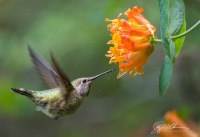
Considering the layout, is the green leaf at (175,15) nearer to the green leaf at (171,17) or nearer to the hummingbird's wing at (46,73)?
the green leaf at (171,17)

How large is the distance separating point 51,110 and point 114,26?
2.86 ft

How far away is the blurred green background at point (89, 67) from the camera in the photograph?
507 cm

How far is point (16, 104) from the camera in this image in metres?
6.01

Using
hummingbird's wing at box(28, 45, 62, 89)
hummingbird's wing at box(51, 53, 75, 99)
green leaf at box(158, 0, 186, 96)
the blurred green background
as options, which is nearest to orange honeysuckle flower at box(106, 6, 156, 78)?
green leaf at box(158, 0, 186, 96)

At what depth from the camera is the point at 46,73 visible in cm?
349

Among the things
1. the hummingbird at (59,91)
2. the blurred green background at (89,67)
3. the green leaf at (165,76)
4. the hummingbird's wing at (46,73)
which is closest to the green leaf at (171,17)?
the green leaf at (165,76)

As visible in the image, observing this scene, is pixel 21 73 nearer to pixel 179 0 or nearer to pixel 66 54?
pixel 66 54

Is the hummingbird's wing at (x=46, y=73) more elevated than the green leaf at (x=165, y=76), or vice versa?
the hummingbird's wing at (x=46, y=73)

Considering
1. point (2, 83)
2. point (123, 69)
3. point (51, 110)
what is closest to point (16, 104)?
point (2, 83)

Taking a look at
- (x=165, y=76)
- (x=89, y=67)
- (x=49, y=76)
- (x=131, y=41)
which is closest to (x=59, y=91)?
(x=49, y=76)

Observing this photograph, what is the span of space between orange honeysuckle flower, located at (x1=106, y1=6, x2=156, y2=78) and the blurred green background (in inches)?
66.9

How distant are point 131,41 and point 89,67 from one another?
12.5ft

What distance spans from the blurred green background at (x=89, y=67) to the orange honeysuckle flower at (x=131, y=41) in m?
1.70

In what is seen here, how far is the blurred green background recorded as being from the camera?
5.07m
